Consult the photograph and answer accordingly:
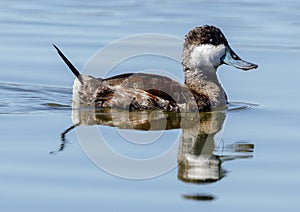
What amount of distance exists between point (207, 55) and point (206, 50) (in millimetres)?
63

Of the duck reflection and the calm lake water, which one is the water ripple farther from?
the duck reflection

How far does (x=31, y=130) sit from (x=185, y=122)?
1633 millimetres

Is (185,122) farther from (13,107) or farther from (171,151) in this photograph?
(13,107)

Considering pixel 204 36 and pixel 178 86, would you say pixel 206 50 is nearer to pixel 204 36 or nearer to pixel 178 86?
pixel 204 36

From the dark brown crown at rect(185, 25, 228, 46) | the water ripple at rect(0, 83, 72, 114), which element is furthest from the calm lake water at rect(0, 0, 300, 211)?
the dark brown crown at rect(185, 25, 228, 46)

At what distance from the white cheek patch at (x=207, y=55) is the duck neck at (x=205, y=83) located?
0.07 metres

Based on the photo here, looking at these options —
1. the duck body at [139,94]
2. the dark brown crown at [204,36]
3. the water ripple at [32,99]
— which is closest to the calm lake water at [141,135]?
the water ripple at [32,99]

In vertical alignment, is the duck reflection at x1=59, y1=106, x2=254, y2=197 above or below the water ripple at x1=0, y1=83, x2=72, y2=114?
below

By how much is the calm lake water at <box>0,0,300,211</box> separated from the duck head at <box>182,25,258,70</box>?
1.63ft

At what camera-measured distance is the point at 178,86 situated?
9617 mm

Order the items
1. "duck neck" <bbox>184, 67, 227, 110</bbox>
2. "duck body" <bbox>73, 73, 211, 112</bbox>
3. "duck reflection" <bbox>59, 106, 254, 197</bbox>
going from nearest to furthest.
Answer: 1. "duck reflection" <bbox>59, 106, 254, 197</bbox>
2. "duck body" <bbox>73, 73, 211, 112</bbox>
3. "duck neck" <bbox>184, 67, 227, 110</bbox>

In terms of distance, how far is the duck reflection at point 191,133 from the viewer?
726cm

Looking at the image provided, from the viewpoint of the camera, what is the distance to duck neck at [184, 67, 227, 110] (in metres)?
9.84
